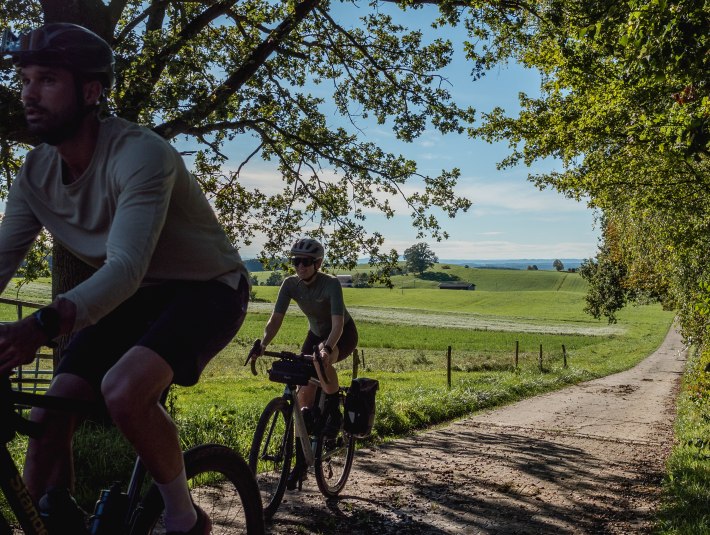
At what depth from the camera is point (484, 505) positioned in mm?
6160

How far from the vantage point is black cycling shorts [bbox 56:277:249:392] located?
2383 mm

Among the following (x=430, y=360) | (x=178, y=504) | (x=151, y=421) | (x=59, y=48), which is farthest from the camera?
(x=430, y=360)

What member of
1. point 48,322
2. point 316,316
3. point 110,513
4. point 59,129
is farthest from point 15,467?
point 316,316

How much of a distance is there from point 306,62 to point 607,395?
11.3 metres

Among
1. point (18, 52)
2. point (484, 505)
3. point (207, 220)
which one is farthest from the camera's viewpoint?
point (484, 505)

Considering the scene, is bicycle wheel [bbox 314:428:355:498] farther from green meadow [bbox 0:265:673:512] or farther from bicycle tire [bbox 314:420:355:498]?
green meadow [bbox 0:265:673:512]

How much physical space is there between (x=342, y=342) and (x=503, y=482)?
2416 mm

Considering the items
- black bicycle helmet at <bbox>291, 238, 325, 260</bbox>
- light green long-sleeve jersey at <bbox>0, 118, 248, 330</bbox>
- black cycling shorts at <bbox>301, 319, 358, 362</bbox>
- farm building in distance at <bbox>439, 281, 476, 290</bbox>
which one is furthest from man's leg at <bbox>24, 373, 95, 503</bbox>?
farm building in distance at <bbox>439, 281, 476, 290</bbox>

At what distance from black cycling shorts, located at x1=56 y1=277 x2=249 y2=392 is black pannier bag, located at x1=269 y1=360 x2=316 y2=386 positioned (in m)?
2.85

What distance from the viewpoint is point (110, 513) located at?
235cm

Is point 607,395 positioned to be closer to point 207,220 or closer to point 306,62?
point 306,62

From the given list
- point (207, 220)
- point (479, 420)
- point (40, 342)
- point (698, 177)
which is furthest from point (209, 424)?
point (698, 177)

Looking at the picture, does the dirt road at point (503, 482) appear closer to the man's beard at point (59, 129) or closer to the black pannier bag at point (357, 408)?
the black pannier bag at point (357, 408)

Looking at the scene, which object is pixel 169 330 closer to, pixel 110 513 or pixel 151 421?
pixel 151 421
